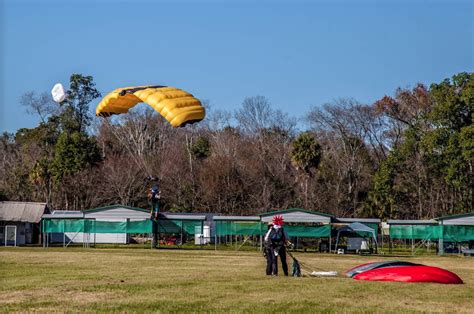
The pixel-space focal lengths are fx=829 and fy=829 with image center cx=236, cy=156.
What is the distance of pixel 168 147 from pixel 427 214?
28101 millimetres

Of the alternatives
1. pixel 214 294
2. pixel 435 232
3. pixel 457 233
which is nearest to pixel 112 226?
pixel 435 232

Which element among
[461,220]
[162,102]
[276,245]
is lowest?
[276,245]

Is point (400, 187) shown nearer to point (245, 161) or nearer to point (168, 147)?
point (245, 161)

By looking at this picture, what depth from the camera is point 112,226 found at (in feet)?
172

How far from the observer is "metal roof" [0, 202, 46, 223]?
64.6 m

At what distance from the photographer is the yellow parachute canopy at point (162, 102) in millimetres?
29953

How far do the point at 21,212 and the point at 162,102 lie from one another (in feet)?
125

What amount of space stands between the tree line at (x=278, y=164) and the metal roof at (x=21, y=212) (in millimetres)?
11490

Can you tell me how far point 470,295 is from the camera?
59.2 feet

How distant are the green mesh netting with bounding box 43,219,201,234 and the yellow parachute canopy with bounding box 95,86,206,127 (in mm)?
20424

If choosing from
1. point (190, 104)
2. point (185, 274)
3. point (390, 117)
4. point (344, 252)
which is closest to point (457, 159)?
point (390, 117)

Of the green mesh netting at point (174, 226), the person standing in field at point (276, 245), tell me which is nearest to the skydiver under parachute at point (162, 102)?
the person standing in field at point (276, 245)

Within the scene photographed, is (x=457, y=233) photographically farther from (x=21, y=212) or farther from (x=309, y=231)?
(x=21, y=212)

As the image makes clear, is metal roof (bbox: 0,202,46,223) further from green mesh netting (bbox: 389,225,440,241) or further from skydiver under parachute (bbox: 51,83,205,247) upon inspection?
skydiver under parachute (bbox: 51,83,205,247)
